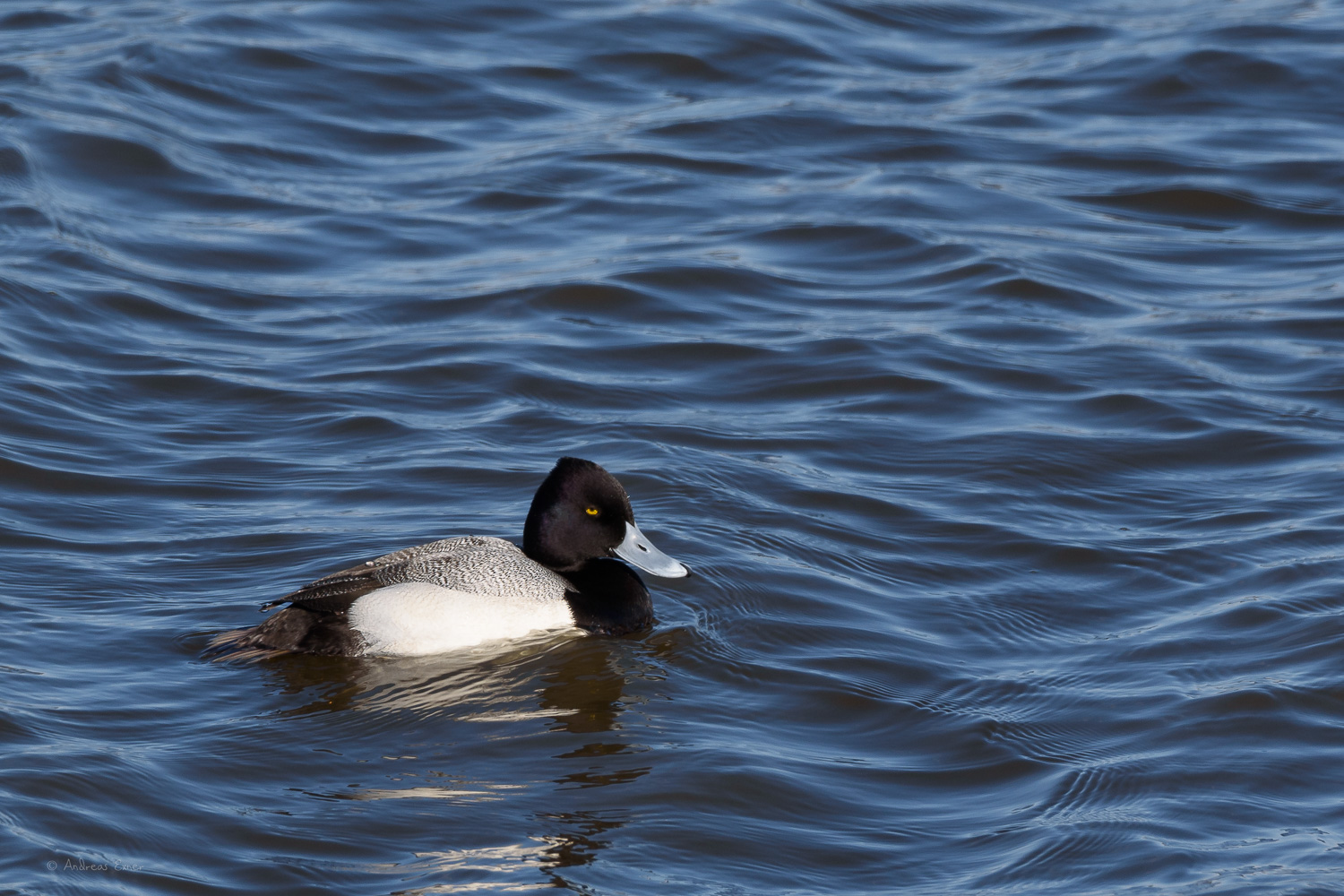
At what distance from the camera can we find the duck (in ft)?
21.7

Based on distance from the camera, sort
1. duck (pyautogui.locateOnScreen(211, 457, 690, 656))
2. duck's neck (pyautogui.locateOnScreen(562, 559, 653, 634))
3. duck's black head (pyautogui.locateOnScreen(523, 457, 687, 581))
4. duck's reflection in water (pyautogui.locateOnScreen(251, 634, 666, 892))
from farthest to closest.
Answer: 1. duck's black head (pyautogui.locateOnScreen(523, 457, 687, 581))
2. duck's neck (pyautogui.locateOnScreen(562, 559, 653, 634))
3. duck (pyautogui.locateOnScreen(211, 457, 690, 656))
4. duck's reflection in water (pyautogui.locateOnScreen(251, 634, 666, 892))

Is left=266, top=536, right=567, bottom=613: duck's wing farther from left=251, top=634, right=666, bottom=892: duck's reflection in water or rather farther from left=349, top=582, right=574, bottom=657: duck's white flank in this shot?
left=251, top=634, right=666, bottom=892: duck's reflection in water

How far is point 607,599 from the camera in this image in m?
7.00

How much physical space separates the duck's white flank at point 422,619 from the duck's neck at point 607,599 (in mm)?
354

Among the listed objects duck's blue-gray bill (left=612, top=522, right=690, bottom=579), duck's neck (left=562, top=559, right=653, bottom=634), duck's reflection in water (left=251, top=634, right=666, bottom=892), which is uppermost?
duck's blue-gray bill (left=612, top=522, right=690, bottom=579)

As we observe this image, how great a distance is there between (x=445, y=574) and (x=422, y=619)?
0.20 m

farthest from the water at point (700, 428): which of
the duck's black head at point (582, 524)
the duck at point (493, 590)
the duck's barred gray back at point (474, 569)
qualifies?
the duck's black head at point (582, 524)

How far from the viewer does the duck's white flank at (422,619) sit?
6.62 m

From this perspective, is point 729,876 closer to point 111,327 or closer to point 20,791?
point 20,791

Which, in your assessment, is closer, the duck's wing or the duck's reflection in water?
the duck's reflection in water

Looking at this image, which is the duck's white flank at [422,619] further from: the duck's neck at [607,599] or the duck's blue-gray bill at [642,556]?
the duck's blue-gray bill at [642,556]

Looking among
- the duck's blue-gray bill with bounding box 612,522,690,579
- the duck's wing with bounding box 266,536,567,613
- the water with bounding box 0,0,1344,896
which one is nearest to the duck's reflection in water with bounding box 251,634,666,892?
the water with bounding box 0,0,1344,896

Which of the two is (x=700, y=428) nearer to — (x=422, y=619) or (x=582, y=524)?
(x=582, y=524)

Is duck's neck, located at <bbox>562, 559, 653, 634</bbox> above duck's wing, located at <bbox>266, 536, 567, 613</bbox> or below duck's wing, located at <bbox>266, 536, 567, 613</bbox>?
below
